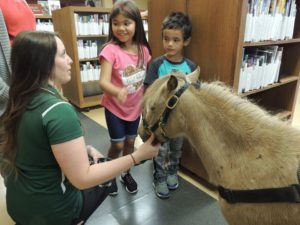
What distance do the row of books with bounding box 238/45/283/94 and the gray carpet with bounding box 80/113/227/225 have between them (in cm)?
93

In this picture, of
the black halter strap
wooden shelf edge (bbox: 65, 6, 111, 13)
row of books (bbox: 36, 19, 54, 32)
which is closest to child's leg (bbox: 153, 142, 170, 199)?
the black halter strap

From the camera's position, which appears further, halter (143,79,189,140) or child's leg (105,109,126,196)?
child's leg (105,109,126,196)

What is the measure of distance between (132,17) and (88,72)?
240cm

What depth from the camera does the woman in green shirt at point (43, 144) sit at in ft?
2.95

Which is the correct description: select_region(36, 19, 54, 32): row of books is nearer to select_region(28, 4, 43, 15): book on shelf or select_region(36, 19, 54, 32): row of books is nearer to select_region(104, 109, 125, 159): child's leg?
select_region(28, 4, 43, 15): book on shelf

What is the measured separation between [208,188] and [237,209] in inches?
46.5

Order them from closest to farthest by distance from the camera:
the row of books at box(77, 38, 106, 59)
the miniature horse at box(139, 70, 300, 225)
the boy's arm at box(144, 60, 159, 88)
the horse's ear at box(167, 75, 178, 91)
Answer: the miniature horse at box(139, 70, 300, 225) < the horse's ear at box(167, 75, 178, 91) < the boy's arm at box(144, 60, 159, 88) < the row of books at box(77, 38, 106, 59)

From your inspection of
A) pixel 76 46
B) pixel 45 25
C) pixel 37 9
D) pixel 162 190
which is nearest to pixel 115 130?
pixel 162 190

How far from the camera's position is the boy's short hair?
5.52 feet

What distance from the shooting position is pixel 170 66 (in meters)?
1.78

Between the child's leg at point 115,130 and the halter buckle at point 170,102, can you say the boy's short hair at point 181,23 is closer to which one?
the child's leg at point 115,130

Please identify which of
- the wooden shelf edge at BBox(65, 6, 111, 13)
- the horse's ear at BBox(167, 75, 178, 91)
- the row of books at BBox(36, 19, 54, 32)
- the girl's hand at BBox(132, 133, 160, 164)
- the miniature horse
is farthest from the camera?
the row of books at BBox(36, 19, 54, 32)

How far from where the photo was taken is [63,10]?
12.1 feet

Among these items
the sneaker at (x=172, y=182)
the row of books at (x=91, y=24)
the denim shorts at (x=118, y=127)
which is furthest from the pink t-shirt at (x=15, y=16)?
the row of books at (x=91, y=24)
